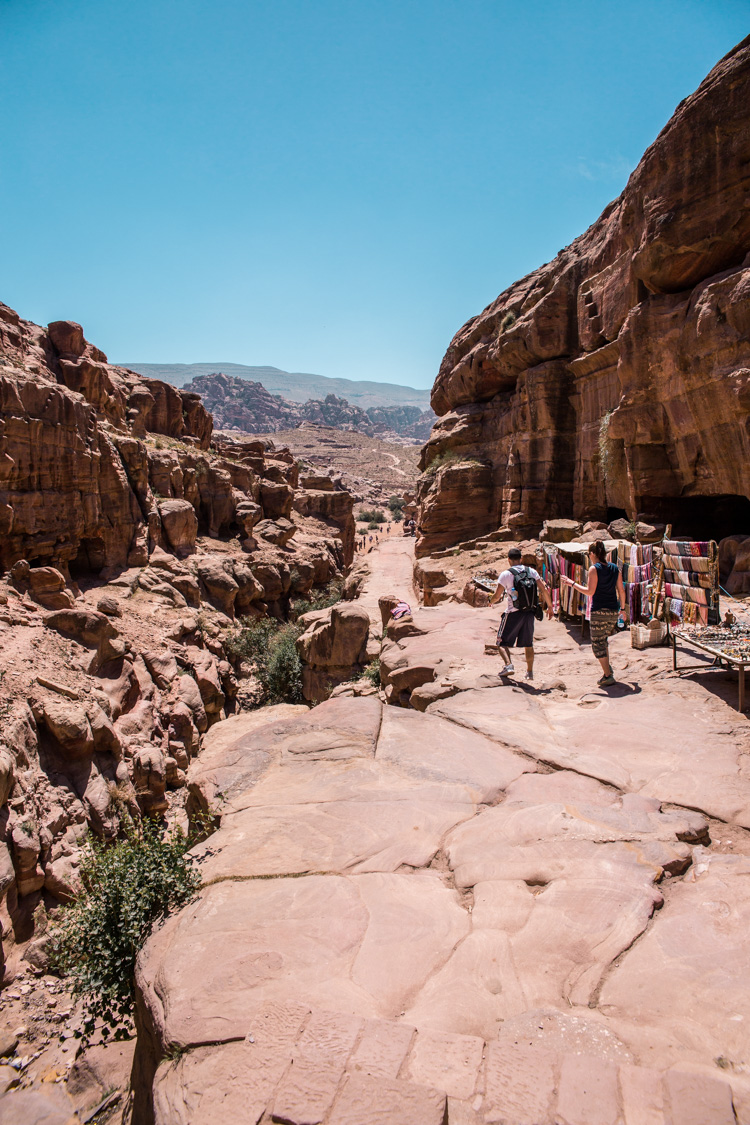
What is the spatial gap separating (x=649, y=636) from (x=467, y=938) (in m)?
6.48

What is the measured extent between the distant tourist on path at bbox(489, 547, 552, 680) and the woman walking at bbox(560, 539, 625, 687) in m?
0.67

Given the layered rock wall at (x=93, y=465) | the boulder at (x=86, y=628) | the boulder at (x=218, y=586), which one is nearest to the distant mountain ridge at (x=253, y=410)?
the layered rock wall at (x=93, y=465)

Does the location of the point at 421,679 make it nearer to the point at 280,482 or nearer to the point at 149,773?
the point at 149,773

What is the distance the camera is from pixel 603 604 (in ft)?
24.1

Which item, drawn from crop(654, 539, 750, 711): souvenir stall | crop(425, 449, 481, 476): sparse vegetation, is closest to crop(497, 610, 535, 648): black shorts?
crop(654, 539, 750, 711): souvenir stall

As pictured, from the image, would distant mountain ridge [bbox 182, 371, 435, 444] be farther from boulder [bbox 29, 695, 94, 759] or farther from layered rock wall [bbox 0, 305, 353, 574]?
boulder [bbox 29, 695, 94, 759]

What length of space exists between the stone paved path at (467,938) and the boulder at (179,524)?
17195 millimetres

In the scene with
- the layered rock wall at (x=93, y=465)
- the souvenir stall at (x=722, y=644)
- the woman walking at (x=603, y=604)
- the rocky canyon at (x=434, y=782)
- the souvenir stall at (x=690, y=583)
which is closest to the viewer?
the rocky canyon at (x=434, y=782)

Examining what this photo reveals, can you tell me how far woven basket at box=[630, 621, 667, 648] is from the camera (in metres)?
8.27

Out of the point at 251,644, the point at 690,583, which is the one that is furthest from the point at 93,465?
the point at 690,583

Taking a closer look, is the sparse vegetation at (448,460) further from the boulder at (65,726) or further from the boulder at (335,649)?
the boulder at (65,726)

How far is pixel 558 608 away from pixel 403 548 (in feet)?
104

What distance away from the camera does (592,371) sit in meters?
17.2

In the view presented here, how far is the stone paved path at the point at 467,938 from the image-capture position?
7.27ft
